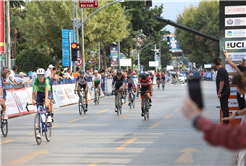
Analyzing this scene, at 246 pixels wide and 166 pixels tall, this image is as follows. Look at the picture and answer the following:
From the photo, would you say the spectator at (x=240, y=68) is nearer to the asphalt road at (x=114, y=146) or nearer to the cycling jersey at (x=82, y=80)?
the asphalt road at (x=114, y=146)

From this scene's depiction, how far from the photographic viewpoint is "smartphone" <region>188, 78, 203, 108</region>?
7.14 ft

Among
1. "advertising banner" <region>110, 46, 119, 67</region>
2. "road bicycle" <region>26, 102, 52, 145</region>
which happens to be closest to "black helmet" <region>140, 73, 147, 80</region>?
"road bicycle" <region>26, 102, 52, 145</region>

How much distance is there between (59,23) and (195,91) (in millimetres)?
39364

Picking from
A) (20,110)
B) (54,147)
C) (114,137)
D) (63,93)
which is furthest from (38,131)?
(63,93)

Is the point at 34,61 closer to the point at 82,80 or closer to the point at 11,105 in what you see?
the point at 82,80

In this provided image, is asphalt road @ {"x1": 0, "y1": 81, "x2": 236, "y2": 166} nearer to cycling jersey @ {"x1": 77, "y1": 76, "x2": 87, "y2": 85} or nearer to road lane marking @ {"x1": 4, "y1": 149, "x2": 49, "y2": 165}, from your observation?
road lane marking @ {"x1": 4, "y1": 149, "x2": 49, "y2": 165}

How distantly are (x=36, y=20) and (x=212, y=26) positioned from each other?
32.0 m

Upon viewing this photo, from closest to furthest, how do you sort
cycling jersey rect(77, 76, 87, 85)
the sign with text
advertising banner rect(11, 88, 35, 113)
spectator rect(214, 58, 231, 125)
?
1. spectator rect(214, 58, 231, 125)
2. advertising banner rect(11, 88, 35, 113)
3. cycling jersey rect(77, 76, 87, 85)
4. the sign with text

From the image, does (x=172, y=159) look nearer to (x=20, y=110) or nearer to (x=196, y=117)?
(x=196, y=117)

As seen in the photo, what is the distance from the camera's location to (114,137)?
33.4ft

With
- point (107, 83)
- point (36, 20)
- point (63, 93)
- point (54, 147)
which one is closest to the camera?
point (54, 147)

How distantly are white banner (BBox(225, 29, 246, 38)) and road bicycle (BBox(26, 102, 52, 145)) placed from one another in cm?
Result: 510

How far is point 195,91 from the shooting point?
217cm

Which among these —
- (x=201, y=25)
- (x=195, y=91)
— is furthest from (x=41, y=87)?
(x=201, y=25)
